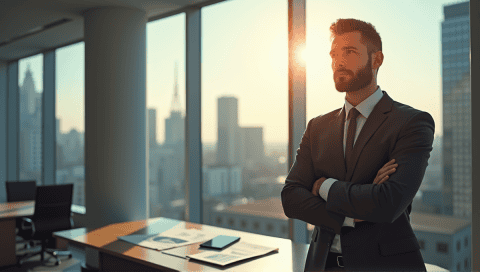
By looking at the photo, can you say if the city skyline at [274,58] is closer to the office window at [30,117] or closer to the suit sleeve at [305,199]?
the suit sleeve at [305,199]

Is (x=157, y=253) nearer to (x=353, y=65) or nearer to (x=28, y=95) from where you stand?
(x=353, y=65)

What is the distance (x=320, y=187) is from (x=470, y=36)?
5.55 feet

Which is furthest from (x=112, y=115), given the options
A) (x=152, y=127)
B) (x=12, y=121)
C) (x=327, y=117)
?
(x=12, y=121)

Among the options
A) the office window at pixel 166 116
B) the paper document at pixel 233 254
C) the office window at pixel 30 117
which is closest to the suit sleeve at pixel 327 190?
the paper document at pixel 233 254

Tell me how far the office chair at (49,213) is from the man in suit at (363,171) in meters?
3.78

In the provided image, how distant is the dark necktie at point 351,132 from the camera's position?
153cm

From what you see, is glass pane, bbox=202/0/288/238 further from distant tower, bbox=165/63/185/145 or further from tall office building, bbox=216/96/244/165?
distant tower, bbox=165/63/185/145

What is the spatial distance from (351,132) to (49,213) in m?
4.19

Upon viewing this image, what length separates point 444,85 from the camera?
8.86 ft

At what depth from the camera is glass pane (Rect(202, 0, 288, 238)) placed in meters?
3.71

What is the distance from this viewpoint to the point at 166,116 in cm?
498

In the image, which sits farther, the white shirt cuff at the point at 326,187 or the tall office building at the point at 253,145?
the tall office building at the point at 253,145

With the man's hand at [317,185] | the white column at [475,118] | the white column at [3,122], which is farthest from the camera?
the white column at [3,122]

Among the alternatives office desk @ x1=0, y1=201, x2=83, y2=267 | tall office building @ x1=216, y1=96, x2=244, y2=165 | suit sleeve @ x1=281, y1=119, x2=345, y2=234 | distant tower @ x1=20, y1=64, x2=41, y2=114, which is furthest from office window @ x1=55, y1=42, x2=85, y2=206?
suit sleeve @ x1=281, y1=119, x2=345, y2=234
